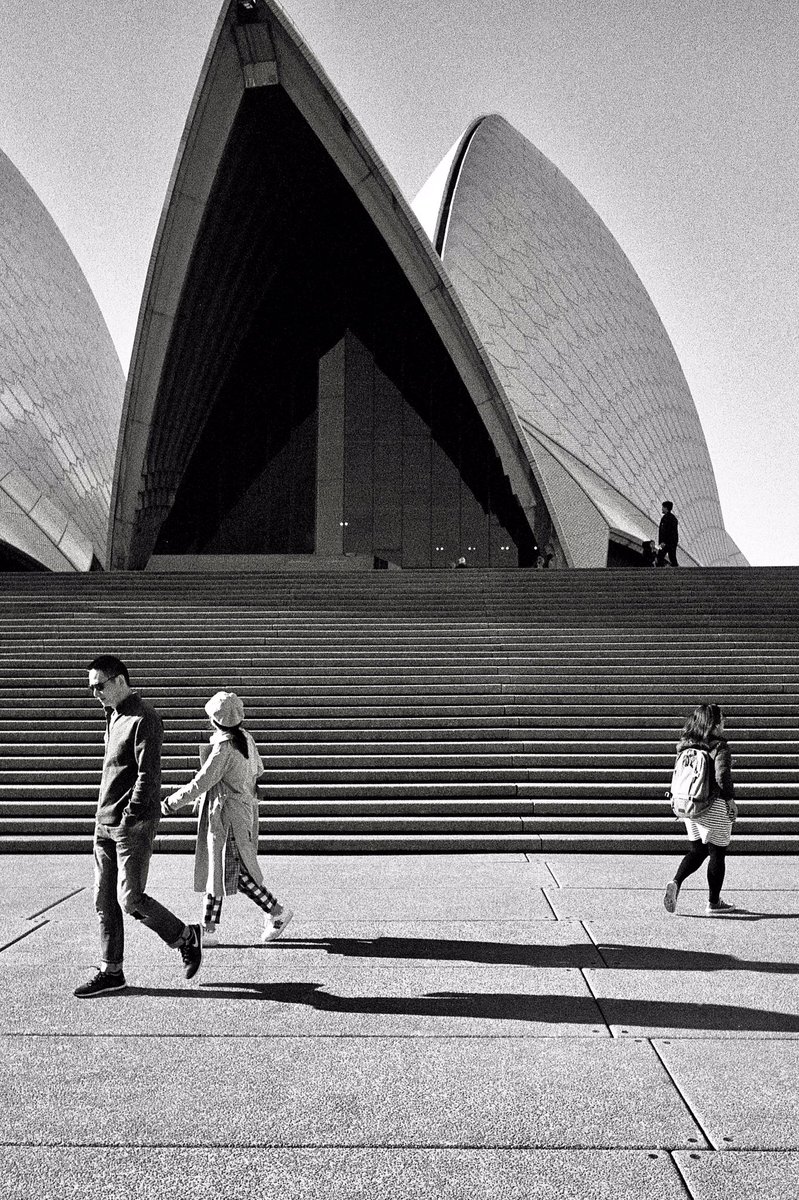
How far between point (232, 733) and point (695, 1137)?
8.21 feet

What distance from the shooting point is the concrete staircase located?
7.16 meters

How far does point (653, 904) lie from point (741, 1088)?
7.44 ft

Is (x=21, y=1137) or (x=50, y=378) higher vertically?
(x=50, y=378)

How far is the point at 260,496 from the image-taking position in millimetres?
22656

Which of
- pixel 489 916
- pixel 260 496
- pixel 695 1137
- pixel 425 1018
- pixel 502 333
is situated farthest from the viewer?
pixel 502 333

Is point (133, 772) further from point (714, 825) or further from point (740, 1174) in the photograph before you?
point (714, 825)

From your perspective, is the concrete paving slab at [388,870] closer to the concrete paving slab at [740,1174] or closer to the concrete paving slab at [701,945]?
the concrete paving slab at [701,945]

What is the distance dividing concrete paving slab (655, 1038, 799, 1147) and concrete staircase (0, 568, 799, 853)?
3558 mm

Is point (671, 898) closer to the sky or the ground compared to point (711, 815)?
closer to the ground

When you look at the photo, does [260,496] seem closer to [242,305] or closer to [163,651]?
[242,305]

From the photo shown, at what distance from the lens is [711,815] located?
4930 millimetres

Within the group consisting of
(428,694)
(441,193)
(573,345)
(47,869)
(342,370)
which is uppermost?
(441,193)

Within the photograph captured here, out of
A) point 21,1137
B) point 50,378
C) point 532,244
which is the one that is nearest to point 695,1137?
point 21,1137

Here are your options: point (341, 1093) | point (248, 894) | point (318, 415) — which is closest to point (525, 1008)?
point (341, 1093)
